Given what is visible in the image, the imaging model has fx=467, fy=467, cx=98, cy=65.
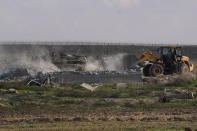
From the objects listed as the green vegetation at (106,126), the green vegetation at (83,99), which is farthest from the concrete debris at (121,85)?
the green vegetation at (106,126)

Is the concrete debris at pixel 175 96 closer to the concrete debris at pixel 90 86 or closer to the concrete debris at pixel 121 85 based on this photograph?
the concrete debris at pixel 90 86

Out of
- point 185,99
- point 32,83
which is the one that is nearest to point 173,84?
point 185,99

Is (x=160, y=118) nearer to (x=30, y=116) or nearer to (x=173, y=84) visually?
(x=30, y=116)

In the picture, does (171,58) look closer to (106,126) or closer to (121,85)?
(121,85)

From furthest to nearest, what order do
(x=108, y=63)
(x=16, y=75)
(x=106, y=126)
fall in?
(x=108, y=63) → (x=16, y=75) → (x=106, y=126)

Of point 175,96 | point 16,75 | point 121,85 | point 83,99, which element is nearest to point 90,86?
point 121,85

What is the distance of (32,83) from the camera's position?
2997 centimetres

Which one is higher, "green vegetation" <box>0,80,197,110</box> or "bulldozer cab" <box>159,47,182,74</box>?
"bulldozer cab" <box>159,47,182,74</box>

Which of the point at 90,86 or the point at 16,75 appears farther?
the point at 16,75

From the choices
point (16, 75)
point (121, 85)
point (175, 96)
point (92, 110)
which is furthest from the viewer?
point (16, 75)

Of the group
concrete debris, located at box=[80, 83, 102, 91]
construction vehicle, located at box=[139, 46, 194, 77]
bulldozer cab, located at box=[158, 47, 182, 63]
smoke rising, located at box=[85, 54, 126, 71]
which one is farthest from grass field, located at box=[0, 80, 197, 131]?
smoke rising, located at box=[85, 54, 126, 71]

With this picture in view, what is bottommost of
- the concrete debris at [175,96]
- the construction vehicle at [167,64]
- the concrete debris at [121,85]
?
the concrete debris at [121,85]

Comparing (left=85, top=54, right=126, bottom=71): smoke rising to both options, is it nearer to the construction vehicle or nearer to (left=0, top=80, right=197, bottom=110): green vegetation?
the construction vehicle

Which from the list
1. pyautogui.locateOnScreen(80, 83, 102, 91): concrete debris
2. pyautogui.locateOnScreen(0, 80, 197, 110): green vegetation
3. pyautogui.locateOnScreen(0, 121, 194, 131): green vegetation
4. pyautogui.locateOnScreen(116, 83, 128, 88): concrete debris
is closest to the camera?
pyautogui.locateOnScreen(0, 121, 194, 131): green vegetation
